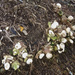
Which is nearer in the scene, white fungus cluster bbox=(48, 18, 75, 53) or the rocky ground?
the rocky ground

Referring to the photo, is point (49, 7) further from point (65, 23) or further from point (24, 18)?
point (24, 18)

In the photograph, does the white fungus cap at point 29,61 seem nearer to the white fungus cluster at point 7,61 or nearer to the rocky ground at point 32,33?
the rocky ground at point 32,33

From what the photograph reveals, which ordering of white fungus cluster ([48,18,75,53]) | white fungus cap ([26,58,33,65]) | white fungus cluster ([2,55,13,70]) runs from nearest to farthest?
white fungus cluster ([2,55,13,70]) < white fungus cap ([26,58,33,65]) < white fungus cluster ([48,18,75,53])

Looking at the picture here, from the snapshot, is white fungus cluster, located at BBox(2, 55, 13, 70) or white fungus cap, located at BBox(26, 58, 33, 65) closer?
white fungus cluster, located at BBox(2, 55, 13, 70)

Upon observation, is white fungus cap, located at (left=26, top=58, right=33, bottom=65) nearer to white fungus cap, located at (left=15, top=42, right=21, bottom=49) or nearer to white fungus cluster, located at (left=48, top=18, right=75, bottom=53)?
white fungus cap, located at (left=15, top=42, right=21, bottom=49)

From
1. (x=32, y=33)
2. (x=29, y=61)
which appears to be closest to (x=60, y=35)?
(x=32, y=33)

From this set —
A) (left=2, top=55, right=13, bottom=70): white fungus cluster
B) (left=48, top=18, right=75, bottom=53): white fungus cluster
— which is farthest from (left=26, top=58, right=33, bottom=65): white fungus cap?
(left=48, top=18, right=75, bottom=53): white fungus cluster

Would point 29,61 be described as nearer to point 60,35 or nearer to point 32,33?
point 32,33

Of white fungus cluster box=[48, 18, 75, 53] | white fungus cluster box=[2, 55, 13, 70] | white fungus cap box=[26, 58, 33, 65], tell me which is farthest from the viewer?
white fungus cluster box=[48, 18, 75, 53]

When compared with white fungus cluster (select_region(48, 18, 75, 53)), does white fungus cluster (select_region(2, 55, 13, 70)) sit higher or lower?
lower

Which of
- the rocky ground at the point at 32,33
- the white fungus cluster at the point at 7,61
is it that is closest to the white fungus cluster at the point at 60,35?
the rocky ground at the point at 32,33

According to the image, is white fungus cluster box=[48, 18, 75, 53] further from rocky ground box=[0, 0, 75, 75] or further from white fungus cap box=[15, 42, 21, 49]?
white fungus cap box=[15, 42, 21, 49]
